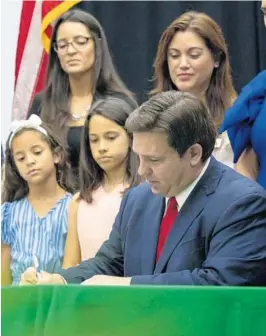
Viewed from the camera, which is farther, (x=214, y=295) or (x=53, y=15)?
(x=53, y=15)

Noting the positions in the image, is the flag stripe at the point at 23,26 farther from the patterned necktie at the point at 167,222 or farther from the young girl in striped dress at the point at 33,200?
the patterned necktie at the point at 167,222

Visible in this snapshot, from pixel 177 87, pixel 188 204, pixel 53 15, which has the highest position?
pixel 53 15

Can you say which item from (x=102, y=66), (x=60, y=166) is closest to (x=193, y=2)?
(x=102, y=66)

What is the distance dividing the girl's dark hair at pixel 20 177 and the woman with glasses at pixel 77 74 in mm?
145

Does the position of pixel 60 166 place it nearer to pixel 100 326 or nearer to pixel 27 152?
pixel 27 152

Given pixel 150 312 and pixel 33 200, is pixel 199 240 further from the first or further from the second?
pixel 33 200

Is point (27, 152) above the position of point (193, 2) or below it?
below

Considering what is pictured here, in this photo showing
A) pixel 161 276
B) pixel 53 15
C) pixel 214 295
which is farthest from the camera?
pixel 53 15

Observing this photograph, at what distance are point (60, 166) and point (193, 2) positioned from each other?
146cm

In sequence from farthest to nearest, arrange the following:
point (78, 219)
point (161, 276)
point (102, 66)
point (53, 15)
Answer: point (53, 15) < point (102, 66) < point (78, 219) < point (161, 276)

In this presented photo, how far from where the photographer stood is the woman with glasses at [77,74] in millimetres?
3951

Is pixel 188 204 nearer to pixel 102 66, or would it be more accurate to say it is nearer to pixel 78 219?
pixel 78 219

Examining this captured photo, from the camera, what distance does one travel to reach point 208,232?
2.68 m

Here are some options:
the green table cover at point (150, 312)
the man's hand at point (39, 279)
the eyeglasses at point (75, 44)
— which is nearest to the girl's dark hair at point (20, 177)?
the eyeglasses at point (75, 44)
